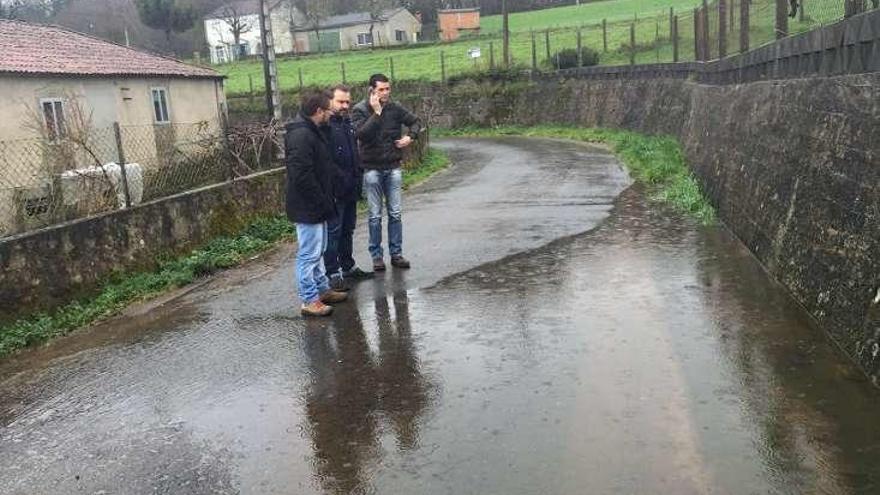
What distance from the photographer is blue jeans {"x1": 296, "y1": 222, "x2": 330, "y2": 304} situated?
6531 millimetres

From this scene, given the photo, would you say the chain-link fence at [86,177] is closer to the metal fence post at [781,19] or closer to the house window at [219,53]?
the metal fence post at [781,19]

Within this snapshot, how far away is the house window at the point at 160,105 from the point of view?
23.5 meters

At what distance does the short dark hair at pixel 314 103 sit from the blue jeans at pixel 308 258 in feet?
3.01

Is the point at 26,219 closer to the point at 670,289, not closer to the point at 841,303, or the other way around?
the point at 670,289

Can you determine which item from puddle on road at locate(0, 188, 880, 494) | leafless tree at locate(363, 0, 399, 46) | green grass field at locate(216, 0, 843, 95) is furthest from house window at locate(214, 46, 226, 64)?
puddle on road at locate(0, 188, 880, 494)

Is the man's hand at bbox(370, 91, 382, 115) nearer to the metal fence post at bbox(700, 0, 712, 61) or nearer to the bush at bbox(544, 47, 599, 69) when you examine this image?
the metal fence post at bbox(700, 0, 712, 61)

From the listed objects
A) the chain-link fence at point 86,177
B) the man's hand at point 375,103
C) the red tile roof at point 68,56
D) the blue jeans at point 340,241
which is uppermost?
the red tile roof at point 68,56

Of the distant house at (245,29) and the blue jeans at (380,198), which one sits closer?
the blue jeans at (380,198)

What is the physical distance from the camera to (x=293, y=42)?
70688mm

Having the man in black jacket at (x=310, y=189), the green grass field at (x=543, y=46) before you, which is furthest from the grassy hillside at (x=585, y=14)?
the man in black jacket at (x=310, y=189)

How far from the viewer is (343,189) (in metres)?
7.19

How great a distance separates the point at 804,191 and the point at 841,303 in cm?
155

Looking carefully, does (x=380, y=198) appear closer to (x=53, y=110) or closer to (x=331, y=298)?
(x=331, y=298)

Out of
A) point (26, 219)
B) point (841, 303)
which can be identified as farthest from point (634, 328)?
point (26, 219)
